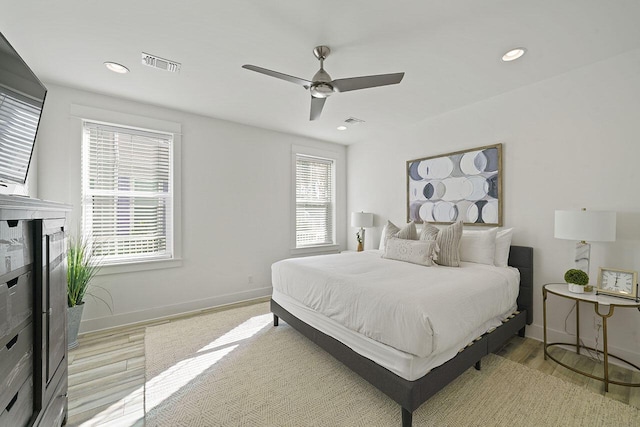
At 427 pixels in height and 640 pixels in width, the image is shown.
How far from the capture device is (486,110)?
3225 millimetres

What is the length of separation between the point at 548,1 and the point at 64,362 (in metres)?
3.85

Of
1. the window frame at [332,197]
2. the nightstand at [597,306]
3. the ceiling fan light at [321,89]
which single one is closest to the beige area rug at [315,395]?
the nightstand at [597,306]

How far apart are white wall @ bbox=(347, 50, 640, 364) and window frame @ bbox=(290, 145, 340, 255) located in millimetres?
2133

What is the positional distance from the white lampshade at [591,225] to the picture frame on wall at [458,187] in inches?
33.9

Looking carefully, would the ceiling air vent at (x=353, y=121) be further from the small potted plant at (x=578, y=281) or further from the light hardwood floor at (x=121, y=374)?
the light hardwood floor at (x=121, y=374)

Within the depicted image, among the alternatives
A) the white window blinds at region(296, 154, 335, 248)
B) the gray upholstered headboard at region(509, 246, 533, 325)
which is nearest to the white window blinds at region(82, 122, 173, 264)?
the white window blinds at region(296, 154, 335, 248)

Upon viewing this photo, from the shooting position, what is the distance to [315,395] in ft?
6.42

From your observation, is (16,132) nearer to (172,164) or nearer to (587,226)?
(172,164)

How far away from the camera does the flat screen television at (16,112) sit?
1226 mm

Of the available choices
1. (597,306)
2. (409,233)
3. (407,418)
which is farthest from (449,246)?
(407,418)

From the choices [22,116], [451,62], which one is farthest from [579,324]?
[22,116]

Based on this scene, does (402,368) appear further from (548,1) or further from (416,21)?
(548,1)

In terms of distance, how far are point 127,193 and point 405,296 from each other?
3336 mm

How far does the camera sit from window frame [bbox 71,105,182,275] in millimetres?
2967
